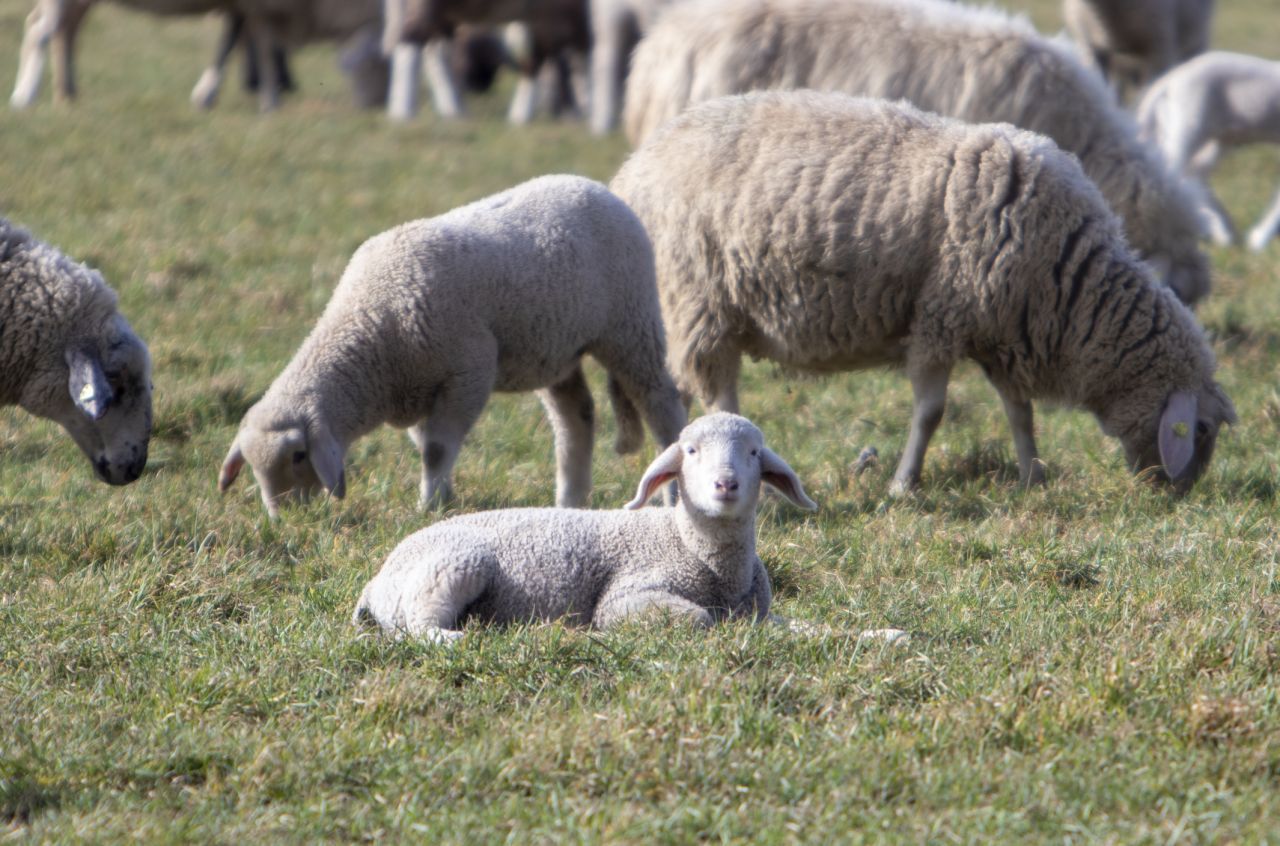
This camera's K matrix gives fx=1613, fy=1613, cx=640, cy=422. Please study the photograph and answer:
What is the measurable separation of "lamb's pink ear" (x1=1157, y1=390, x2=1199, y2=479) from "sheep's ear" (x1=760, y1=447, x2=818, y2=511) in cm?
A: 195

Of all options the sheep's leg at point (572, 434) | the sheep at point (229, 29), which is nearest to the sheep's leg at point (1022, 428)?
the sheep's leg at point (572, 434)

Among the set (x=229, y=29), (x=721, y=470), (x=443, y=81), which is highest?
(x=721, y=470)

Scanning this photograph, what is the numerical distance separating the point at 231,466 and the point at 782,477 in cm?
200

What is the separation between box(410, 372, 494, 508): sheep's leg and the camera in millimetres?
5387

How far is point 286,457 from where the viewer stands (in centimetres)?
512

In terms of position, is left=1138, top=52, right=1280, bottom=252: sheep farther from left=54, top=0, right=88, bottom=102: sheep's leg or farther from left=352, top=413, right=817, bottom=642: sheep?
left=54, top=0, right=88, bottom=102: sheep's leg

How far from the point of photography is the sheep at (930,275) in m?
5.69

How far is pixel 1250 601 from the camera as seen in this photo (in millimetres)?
4074

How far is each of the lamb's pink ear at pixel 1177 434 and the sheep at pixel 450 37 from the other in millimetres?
9576

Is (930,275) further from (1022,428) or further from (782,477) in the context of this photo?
(782,477)

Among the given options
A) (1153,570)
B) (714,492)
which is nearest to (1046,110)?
(1153,570)

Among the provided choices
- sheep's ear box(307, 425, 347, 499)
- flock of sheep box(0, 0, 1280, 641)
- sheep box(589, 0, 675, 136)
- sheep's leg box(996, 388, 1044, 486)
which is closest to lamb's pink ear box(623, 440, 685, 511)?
flock of sheep box(0, 0, 1280, 641)

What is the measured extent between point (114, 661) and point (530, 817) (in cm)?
135

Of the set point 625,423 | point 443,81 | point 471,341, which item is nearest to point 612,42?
point 443,81
